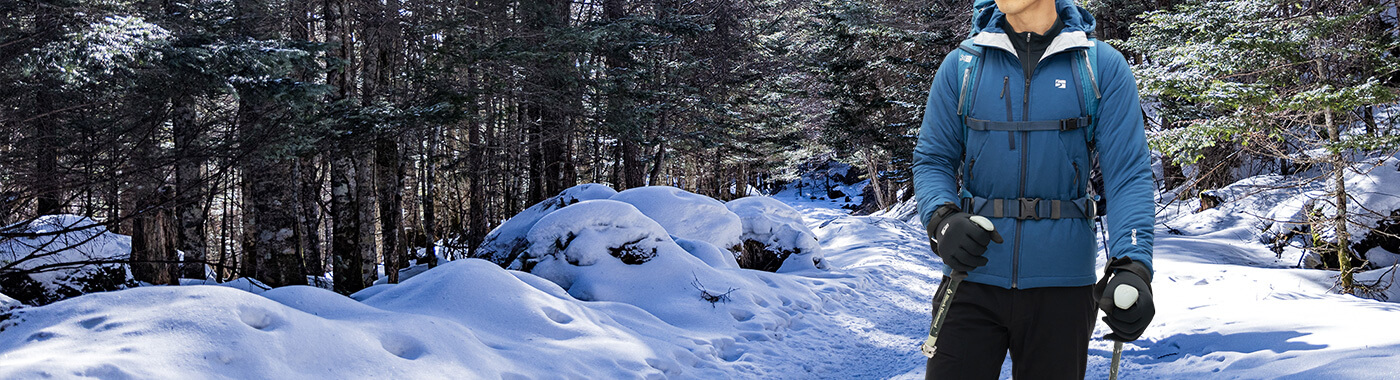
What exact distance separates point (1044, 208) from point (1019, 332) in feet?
1.25

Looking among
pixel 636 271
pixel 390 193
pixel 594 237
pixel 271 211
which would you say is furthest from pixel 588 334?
pixel 390 193

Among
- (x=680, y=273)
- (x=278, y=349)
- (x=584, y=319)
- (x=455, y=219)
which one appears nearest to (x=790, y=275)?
(x=680, y=273)

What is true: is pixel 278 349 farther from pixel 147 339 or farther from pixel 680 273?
pixel 680 273

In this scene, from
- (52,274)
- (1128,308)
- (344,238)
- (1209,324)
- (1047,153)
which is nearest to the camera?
(1128,308)

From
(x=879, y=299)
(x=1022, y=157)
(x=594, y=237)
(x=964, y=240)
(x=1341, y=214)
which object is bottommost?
(x=879, y=299)

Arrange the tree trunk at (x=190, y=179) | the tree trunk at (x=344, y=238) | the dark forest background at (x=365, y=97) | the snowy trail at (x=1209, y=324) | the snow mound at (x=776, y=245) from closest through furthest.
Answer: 1. the snowy trail at (x=1209, y=324)
2. the dark forest background at (x=365, y=97)
3. the tree trunk at (x=190, y=179)
4. the tree trunk at (x=344, y=238)
5. the snow mound at (x=776, y=245)

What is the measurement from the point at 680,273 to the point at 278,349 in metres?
4.67

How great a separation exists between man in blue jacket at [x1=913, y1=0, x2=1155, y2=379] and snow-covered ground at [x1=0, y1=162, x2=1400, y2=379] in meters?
2.78

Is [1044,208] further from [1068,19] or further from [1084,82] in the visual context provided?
[1068,19]

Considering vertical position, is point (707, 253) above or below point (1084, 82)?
below

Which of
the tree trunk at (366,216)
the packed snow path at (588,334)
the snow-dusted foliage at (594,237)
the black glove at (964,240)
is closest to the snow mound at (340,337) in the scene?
the packed snow path at (588,334)

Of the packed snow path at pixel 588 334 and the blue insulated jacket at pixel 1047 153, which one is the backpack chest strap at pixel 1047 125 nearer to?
the blue insulated jacket at pixel 1047 153

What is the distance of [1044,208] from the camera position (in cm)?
227

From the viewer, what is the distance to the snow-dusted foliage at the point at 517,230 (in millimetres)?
9195
